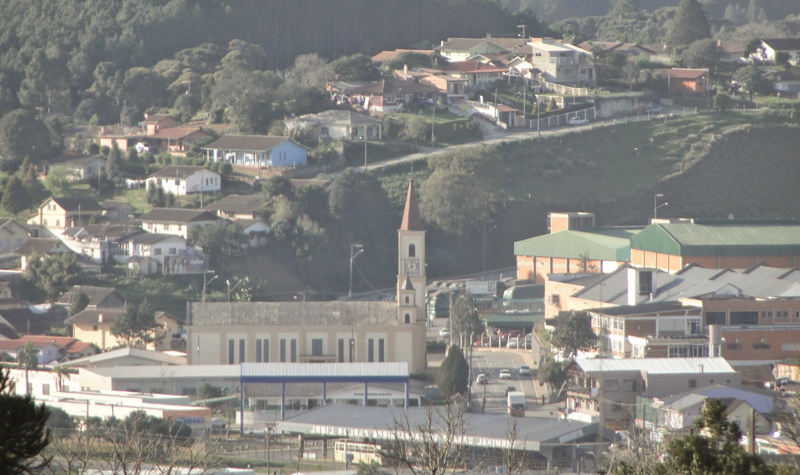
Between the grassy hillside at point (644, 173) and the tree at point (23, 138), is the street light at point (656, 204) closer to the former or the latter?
the grassy hillside at point (644, 173)

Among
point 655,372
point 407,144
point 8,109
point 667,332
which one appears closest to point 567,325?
point 667,332

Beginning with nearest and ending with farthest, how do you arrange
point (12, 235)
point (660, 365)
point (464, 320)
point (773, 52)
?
point (660, 365), point (464, 320), point (12, 235), point (773, 52)

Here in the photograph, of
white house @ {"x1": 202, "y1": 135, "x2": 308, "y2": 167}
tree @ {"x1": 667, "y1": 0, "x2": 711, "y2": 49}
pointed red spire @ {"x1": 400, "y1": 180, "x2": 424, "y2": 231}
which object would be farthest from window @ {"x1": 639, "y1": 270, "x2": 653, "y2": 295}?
tree @ {"x1": 667, "y1": 0, "x2": 711, "y2": 49}

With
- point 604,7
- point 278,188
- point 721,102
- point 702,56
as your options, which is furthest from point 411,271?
point 604,7

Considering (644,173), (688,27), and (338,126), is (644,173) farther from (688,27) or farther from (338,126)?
(688,27)

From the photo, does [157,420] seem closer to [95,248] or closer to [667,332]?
[667,332]

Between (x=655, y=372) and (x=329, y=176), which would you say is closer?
(x=655, y=372)
